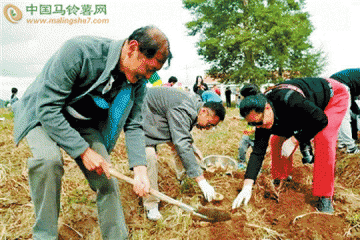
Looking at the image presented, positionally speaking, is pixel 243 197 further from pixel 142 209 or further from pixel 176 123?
pixel 142 209

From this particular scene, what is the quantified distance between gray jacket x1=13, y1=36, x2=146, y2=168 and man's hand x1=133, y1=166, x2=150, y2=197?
54 cm

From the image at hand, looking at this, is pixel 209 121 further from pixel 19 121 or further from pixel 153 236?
pixel 19 121

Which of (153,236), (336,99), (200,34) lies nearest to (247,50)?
(200,34)

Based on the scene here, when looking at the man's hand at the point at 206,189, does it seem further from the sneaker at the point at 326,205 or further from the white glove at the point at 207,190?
the sneaker at the point at 326,205

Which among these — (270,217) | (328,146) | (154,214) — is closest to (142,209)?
(154,214)

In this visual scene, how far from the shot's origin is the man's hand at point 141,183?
211cm

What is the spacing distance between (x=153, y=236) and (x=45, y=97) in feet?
5.53

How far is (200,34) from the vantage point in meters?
20.8

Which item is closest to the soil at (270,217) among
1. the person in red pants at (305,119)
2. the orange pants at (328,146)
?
the person in red pants at (305,119)

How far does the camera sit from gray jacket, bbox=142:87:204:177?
271cm

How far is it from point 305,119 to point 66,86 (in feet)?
6.94

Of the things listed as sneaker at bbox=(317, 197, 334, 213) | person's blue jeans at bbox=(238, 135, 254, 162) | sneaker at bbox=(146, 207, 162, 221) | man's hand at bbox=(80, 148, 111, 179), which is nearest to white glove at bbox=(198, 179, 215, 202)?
sneaker at bbox=(146, 207, 162, 221)

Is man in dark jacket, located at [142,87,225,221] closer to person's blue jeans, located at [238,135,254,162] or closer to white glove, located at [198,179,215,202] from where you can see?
white glove, located at [198,179,215,202]

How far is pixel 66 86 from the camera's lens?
1.68 meters
